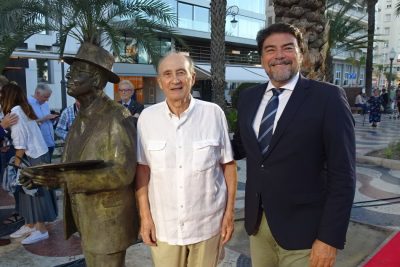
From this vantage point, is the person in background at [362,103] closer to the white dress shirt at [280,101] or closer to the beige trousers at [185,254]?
the white dress shirt at [280,101]

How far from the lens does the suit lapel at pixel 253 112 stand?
1958mm

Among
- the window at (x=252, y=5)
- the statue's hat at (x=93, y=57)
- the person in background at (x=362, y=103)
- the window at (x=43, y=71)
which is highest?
the window at (x=252, y=5)

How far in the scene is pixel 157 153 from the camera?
6.39 ft

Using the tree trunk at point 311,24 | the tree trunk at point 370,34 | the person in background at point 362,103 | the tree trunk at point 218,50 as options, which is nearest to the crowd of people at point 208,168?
the tree trunk at point 311,24

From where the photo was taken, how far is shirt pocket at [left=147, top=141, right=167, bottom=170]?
6.37 feet

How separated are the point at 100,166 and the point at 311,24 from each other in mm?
3919

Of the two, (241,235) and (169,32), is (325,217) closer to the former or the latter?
(241,235)

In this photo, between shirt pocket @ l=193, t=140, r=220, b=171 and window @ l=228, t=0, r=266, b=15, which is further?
window @ l=228, t=0, r=266, b=15

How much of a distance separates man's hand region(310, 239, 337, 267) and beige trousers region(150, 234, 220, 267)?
56cm

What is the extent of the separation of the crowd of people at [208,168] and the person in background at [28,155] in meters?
2.28

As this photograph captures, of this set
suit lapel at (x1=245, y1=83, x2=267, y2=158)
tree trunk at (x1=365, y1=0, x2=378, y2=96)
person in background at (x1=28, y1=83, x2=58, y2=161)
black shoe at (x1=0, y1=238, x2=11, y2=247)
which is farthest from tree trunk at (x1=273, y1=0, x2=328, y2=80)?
tree trunk at (x1=365, y1=0, x2=378, y2=96)

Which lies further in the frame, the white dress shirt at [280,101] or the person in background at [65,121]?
the person in background at [65,121]

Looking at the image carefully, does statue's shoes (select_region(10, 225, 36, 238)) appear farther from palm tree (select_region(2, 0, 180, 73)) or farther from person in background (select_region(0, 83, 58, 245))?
palm tree (select_region(2, 0, 180, 73))

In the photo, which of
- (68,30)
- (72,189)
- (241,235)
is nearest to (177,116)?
(72,189)
